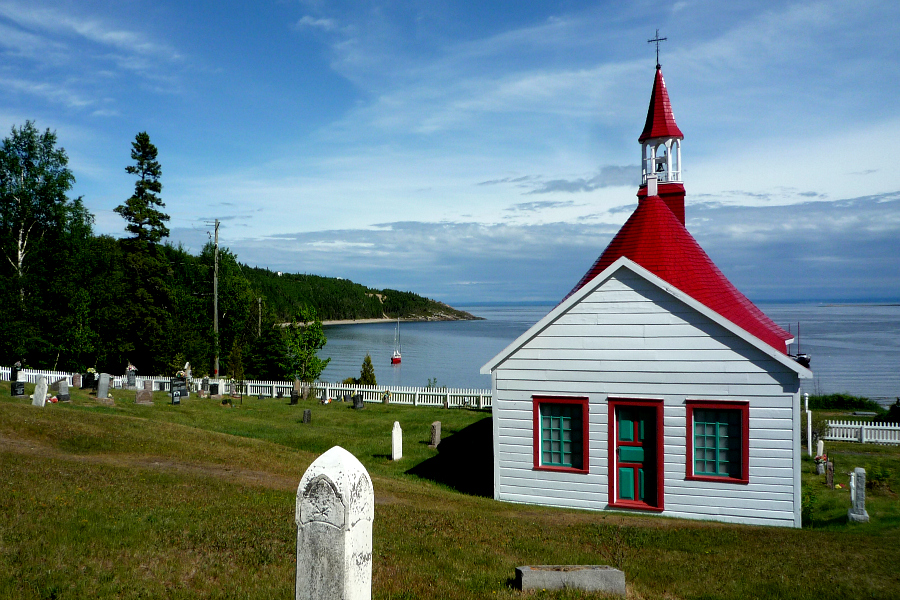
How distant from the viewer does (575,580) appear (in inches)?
288

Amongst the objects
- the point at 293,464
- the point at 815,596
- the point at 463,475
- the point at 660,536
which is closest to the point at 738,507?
the point at 660,536

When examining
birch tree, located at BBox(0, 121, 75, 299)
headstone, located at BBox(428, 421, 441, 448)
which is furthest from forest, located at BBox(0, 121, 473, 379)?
headstone, located at BBox(428, 421, 441, 448)

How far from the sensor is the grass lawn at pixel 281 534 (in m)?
7.21

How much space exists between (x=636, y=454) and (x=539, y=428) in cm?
224

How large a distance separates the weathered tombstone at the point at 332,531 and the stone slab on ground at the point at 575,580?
333 cm

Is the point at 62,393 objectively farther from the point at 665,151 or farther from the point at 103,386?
the point at 665,151

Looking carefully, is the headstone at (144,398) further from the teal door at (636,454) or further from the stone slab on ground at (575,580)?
the stone slab on ground at (575,580)

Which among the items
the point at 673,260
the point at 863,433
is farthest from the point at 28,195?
the point at 863,433

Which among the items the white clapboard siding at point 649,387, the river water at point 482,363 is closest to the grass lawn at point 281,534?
the white clapboard siding at point 649,387

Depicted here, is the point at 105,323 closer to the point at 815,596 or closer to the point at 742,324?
the point at 742,324

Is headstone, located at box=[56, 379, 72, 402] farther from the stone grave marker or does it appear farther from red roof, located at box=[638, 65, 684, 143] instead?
red roof, located at box=[638, 65, 684, 143]

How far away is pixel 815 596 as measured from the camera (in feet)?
25.9

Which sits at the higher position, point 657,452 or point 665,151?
point 665,151

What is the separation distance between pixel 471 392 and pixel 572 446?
1933 cm
